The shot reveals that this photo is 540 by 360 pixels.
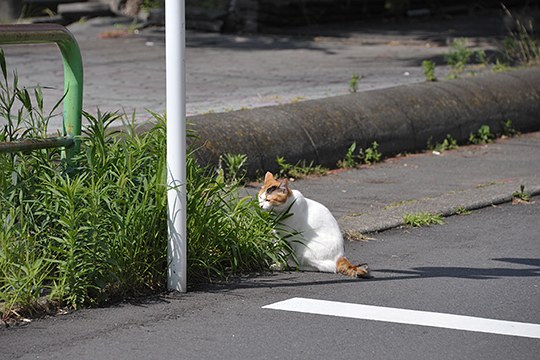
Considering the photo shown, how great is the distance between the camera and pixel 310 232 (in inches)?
243

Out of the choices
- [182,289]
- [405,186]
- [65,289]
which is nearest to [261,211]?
[182,289]

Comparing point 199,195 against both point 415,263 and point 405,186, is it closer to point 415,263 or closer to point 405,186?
point 415,263

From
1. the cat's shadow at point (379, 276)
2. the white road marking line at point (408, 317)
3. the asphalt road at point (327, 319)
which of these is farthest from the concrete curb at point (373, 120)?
the white road marking line at point (408, 317)

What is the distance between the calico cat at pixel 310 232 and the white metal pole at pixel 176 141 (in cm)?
72

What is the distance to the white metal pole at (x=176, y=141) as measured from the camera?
5445mm

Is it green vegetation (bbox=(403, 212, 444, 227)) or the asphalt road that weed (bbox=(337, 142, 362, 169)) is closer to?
green vegetation (bbox=(403, 212, 444, 227))

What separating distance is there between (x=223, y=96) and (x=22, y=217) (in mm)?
7142

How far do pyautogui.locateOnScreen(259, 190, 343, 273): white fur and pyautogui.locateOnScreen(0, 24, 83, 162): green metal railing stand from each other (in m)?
1.16

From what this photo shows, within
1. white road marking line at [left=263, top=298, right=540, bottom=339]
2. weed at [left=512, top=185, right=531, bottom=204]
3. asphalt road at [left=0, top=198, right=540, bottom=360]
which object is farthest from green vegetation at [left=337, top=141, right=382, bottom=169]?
white road marking line at [left=263, top=298, right=540, bottom=339]

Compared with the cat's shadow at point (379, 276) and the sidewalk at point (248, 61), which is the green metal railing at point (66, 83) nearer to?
the cat's shadow at point (379, 276)

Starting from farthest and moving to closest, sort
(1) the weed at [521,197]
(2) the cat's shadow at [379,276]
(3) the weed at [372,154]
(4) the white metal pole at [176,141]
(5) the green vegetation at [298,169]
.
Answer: (3) the weed at [372,154]
(5) the green vegetation at [298,169]
(1) the weed at [521,197]
(2) the cat's shadow at [379,276]
(4) the white metal pole at [176,141]

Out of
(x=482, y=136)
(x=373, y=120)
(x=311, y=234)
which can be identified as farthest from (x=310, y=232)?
(x=482, y=136)

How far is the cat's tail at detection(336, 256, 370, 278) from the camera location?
607 centimetres

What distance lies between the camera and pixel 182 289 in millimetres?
5680
